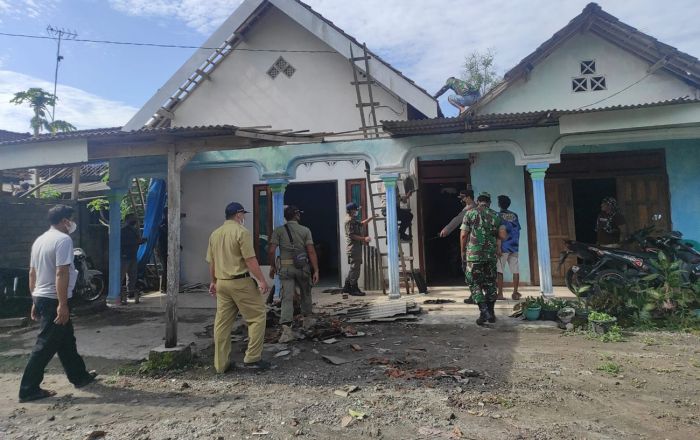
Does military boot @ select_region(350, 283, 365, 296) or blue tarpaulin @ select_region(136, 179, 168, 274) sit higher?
blue tarpaulin @ select_region(136, 179, 168, 274)

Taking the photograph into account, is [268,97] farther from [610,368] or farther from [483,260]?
[610,368]

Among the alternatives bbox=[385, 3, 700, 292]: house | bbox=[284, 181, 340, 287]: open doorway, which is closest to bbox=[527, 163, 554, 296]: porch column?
bbox=[385, 3, 700, 292]: house

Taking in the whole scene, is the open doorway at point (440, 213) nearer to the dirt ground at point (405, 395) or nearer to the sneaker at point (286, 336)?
the sneaker at point (286, 336)

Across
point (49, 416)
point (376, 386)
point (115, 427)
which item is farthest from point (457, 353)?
point (49, 416)

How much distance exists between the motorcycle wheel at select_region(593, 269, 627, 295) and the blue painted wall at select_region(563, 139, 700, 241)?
3.44 m

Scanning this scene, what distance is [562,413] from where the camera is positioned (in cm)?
327

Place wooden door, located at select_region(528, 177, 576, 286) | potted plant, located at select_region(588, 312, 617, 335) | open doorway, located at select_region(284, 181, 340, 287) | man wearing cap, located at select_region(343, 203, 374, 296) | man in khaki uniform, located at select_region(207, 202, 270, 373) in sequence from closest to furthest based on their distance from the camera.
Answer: man in khaki uniform, located at select_region(207, 202, 270, 373) < potted plant, located at select_region(588, 312, 617, 335) < man wearing cap, located at select_region(343, 203, 374, 296) < wooden door, located at select_region(528, 177, 576, 286) < open doorway, located at select_region(284, 181, 340, 287)

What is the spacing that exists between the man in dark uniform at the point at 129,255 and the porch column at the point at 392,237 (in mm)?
5281

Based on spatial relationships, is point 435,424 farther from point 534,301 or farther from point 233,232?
point 534,301

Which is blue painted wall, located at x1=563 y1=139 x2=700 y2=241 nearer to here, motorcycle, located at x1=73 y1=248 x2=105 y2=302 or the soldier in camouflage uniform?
the soldier in camouflage uniform

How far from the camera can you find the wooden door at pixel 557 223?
902 centimetres

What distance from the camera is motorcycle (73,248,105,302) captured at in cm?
798

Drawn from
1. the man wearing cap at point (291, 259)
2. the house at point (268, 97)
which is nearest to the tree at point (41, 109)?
the house at point (268, 97)

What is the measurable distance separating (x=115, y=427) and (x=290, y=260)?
3.02 m
